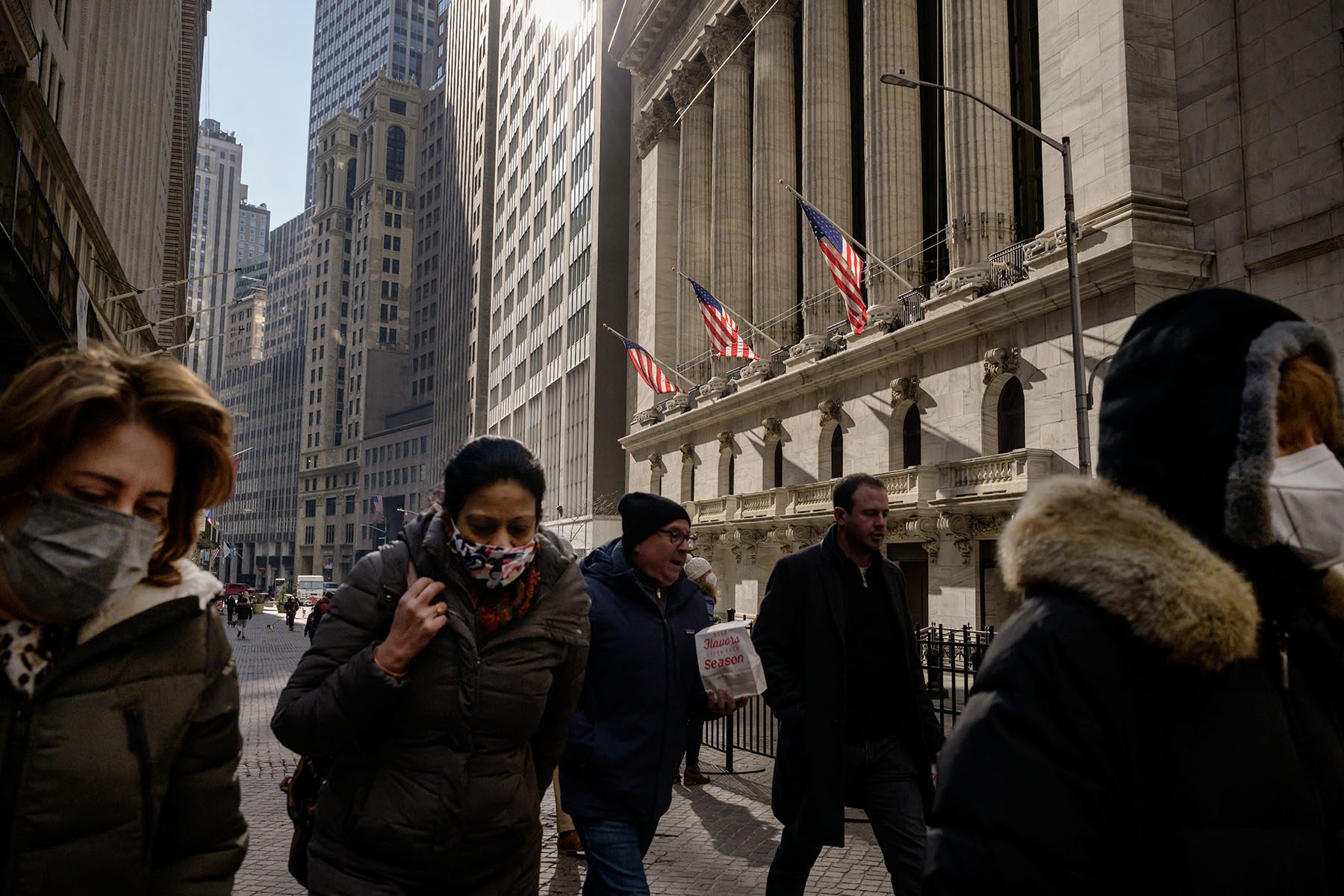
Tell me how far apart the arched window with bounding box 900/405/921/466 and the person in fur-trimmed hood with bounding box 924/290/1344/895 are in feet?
88.5

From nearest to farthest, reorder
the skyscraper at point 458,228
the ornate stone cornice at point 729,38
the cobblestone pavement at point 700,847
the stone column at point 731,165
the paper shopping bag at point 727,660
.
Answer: the paper shopping bag at point 727,660
the cobblestone pavement at point 700,847
the stone column at point 731,165
the ornate stone cornice at point 729,38
the skyscraper at point 458,228

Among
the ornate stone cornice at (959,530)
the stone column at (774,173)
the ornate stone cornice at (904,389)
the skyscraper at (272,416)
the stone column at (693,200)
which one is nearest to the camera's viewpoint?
the ornate stone cornice at (959,530)

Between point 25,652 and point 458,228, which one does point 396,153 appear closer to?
point 458,228

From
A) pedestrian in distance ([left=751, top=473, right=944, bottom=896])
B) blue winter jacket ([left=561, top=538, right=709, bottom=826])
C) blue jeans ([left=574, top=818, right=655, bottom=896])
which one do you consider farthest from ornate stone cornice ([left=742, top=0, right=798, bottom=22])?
blue jeans ([left=574, top=818, right=655, bottom=896])

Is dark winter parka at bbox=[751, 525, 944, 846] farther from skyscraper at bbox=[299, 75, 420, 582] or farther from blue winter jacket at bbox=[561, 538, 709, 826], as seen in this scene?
skyscraper at bbox=[299, 75, 420, 582]

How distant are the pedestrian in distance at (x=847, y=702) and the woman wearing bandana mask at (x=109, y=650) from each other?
9.93 ft

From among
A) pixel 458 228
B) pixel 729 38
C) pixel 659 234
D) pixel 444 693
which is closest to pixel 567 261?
pixel 659 234

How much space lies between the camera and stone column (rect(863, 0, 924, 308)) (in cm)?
2980

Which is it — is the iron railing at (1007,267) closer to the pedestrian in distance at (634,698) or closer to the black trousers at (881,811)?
the black trousers at (881,811)

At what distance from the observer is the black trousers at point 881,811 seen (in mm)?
4668

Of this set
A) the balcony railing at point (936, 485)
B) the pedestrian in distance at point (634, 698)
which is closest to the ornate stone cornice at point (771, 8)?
the balcony railing at point (936, 485)

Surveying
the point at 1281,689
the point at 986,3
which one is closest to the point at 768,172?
the point at 986,3

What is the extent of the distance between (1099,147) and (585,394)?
40499 millimetres

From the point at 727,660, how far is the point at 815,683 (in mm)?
489
